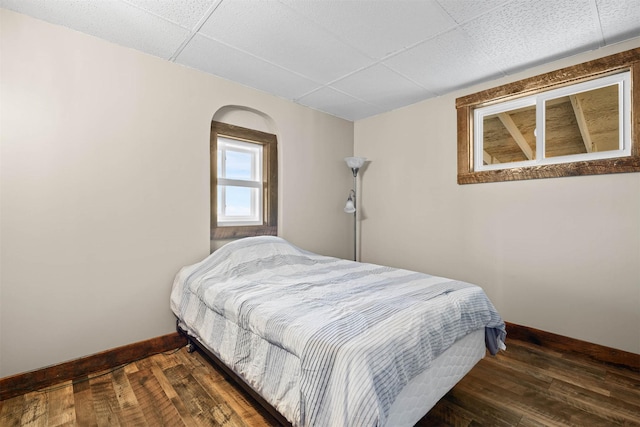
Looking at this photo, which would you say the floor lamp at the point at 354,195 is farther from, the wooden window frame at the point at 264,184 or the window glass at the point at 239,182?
the window glass at the point at 239,182

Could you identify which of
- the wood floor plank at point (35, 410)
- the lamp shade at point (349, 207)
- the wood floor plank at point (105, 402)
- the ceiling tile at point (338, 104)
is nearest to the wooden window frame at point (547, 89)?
the ceiling tile at point (338, 104)

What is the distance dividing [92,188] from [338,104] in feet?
7.96

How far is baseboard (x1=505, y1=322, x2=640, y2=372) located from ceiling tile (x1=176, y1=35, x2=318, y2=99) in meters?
2.92

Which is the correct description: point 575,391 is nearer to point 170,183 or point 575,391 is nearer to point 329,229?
point 329,229

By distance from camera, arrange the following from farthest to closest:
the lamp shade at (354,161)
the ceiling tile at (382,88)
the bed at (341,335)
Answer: the lamp shade at (354,161) < the ceiling tile at (382,88) < the bed at (341,335)

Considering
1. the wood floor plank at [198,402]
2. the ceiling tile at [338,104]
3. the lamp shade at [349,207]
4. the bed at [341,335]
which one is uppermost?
the ceiling tile at [338,104]

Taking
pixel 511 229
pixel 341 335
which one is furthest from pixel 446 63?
pixel 341 335

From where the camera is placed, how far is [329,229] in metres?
3.59

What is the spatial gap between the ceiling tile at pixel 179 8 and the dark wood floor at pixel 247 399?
7.58 ft

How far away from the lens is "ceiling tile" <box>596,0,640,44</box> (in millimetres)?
1711

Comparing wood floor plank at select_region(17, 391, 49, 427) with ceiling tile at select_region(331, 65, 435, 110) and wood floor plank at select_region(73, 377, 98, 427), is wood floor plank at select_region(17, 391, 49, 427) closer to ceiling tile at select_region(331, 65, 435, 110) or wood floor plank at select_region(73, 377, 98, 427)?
wood floor plank at select_region(73, 377, 98, 427)

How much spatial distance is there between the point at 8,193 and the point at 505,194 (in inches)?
144

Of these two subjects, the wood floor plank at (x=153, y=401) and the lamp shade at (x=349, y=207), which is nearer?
the wood floor plank at (x=153, y=401)

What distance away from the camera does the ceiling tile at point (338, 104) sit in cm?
302
